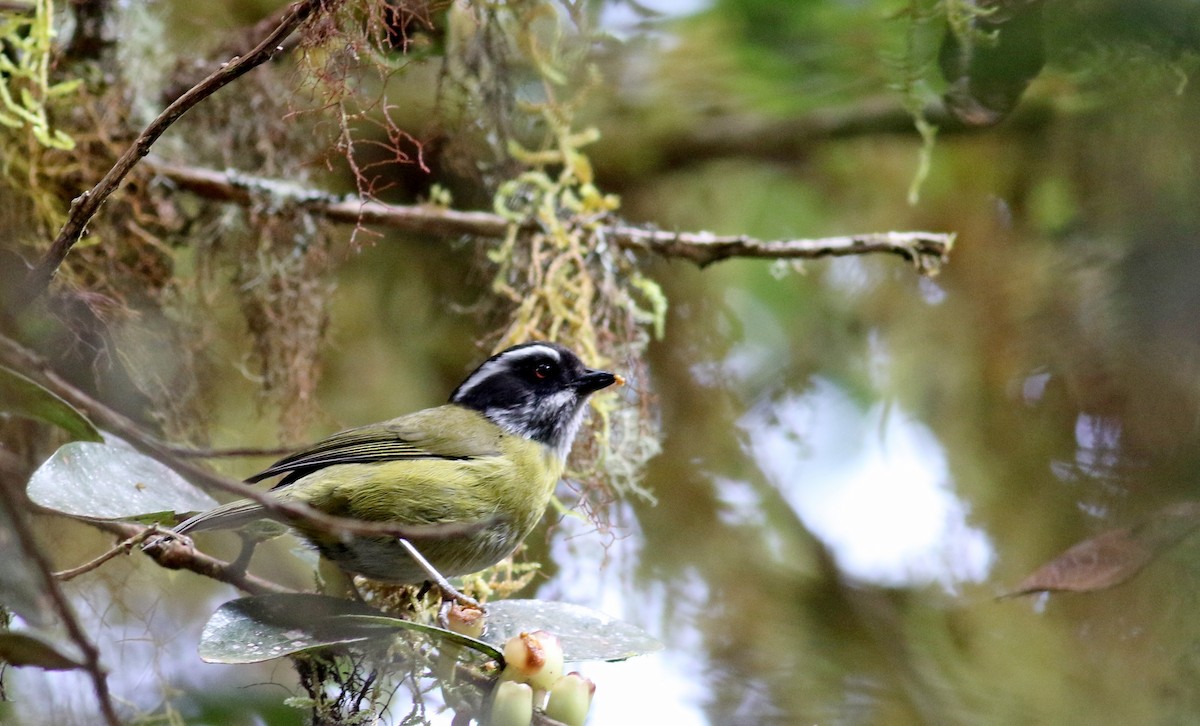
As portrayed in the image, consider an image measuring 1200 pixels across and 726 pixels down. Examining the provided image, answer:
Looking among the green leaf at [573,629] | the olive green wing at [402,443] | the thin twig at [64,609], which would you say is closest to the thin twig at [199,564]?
the olive green wing at [402,443]

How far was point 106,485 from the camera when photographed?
1938 mm

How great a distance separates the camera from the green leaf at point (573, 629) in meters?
1.97

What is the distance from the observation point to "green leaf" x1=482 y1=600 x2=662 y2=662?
6.45ft

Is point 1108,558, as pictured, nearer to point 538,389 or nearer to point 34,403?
point 538,389

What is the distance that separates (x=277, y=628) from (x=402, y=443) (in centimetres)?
90

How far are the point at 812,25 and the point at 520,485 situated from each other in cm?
206

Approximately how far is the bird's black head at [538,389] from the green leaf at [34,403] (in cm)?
125

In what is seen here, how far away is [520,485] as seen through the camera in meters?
2.64

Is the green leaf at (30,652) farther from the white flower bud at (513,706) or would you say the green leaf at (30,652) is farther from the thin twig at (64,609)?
the white flower bud at (513,706)

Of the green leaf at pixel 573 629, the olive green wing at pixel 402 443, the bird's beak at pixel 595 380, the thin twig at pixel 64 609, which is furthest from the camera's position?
the bird's beak at pixel 595 380

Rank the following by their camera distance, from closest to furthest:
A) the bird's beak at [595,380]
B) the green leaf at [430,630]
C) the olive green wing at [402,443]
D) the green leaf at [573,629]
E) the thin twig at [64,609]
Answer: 1. the thin twig at [64,609]
2. the green leaf at [430,630]
3. the green leaf at [573,629]
4. the olive green wing at [402,443]
5. the bird's beak at [595,380]

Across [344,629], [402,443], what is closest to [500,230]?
[402,443]

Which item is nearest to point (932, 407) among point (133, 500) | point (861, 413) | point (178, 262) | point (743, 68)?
point (861, 413)

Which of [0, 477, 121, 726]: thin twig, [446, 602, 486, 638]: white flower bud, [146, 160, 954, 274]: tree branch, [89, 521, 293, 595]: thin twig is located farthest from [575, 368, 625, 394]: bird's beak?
[0, 477, 121, 726]: thin twig
